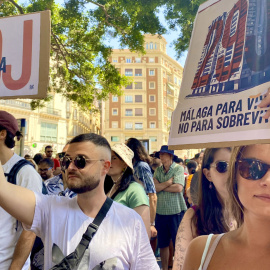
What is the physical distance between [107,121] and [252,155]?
64200mm

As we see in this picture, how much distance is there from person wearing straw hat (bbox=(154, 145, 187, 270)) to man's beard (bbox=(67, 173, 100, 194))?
11.3 feet

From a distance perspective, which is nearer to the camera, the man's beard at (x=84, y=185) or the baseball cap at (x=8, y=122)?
the man's beard at (x=84, y=185)

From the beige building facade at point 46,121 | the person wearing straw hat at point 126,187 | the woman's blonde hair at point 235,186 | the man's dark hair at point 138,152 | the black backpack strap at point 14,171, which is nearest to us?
the woman's blonde hair at point 235,186

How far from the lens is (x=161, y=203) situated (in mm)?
5582

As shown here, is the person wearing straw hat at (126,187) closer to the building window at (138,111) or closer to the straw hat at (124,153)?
the straw hat at (124,153)

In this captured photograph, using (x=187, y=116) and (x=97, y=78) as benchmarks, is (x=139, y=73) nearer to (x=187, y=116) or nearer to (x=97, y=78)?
(x=97, y=78)

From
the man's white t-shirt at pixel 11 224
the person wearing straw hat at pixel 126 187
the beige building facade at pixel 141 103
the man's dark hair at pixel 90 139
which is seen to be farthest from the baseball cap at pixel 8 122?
the beige building facade at pixel 141 103

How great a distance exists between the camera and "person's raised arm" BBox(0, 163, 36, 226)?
73.2 inches

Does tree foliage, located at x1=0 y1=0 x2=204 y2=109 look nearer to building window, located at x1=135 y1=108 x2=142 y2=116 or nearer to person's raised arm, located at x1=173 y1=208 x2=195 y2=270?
person's raised arm, located at x1=173 y1=208 x2=195 y2=270

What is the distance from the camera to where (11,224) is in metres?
2.48

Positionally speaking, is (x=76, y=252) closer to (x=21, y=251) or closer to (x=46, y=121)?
(x=21, y=251)

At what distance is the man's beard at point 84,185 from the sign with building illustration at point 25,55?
567 millimetres

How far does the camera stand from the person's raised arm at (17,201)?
1.86m

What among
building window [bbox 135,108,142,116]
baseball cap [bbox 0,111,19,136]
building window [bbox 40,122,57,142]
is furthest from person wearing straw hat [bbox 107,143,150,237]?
building window [bbox 135,108,142,116]
